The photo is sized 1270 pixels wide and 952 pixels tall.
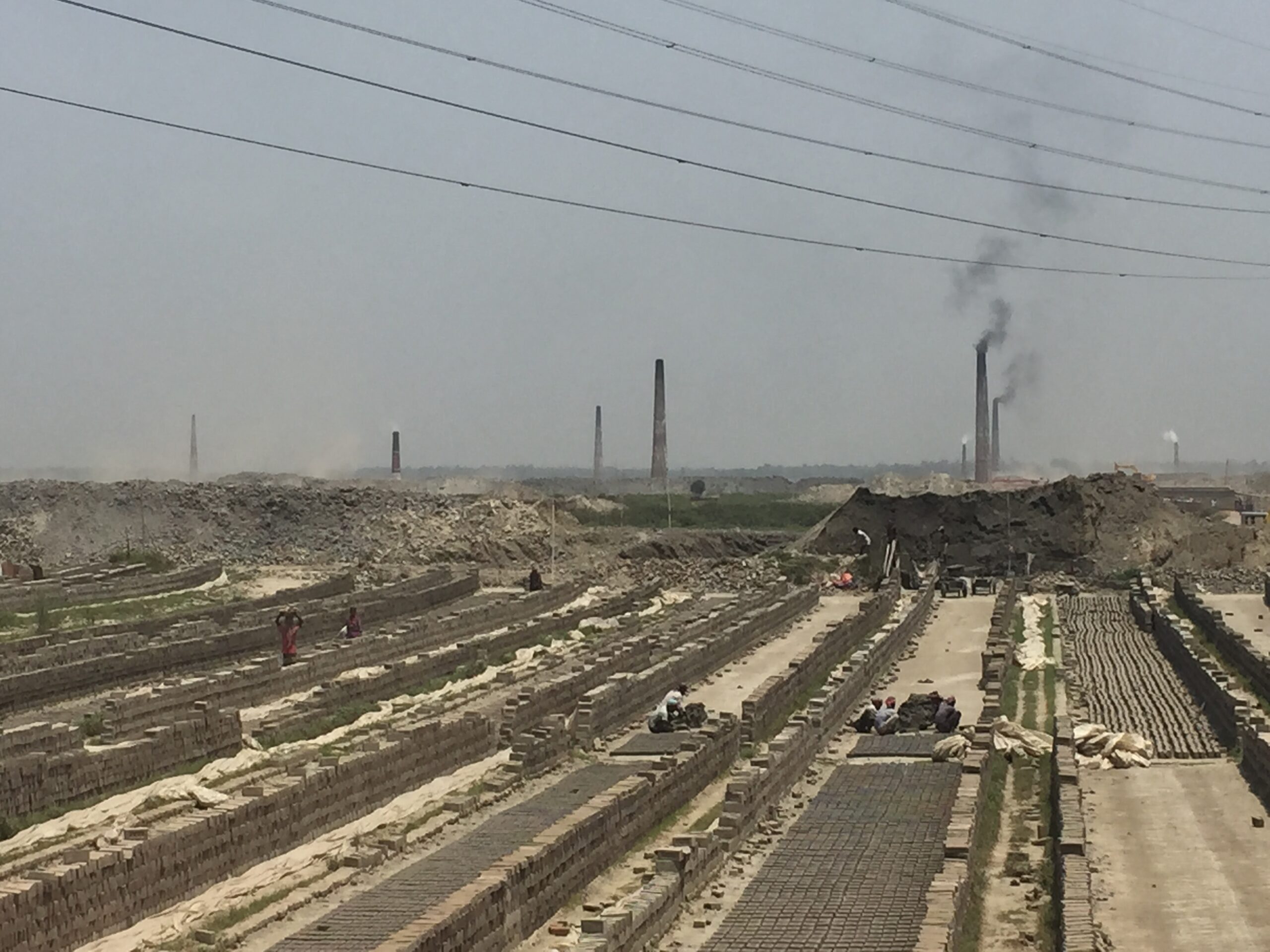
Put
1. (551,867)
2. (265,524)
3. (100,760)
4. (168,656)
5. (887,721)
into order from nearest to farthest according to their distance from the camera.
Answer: (551,867) → (100,760) → (887,721) → (168,656) → (265,524)

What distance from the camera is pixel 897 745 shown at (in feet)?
61.3

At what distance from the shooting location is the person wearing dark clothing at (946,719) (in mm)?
19359

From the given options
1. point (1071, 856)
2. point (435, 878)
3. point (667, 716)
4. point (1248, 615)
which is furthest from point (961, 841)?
point (1248, 615)

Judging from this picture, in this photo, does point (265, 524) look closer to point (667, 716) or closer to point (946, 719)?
point (667, 716)

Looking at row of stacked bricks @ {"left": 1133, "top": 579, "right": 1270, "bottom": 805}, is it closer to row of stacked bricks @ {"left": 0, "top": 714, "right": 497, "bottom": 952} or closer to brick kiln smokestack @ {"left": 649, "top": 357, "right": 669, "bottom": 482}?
row of stacked bricks @ {"left": 0, "top": 714, "right": 497, "bottom": 952}

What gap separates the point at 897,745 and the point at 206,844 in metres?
8.37

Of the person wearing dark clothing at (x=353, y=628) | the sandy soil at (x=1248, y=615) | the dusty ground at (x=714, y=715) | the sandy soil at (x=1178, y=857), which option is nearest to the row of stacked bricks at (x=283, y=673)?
the person wearing dark clothing at (x=353, y=628)

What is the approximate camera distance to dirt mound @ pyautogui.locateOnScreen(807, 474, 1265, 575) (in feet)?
151

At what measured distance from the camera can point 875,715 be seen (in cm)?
1995

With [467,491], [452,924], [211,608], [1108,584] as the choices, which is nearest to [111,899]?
[452,924]

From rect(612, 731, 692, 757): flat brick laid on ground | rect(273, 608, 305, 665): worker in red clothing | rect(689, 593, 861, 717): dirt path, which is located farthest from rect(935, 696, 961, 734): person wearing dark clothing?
rect(273, 608, 305, 665): worker in red clothing

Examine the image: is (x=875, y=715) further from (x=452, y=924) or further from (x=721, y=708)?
(x=452, y=924)

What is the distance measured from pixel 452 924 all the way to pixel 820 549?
3890 centimetres

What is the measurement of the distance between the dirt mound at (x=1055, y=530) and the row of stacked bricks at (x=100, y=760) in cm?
3110
